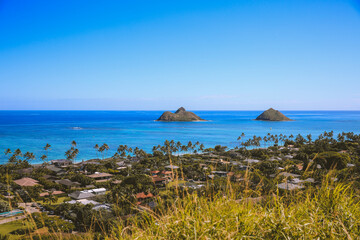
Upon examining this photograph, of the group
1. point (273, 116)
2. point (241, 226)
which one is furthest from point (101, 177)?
point (273, 116)

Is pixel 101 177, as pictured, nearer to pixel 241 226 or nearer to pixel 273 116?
pixel 241 226

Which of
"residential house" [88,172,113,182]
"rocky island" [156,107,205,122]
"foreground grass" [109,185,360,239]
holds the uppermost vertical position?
"foreground grass" [109,185,360,239]

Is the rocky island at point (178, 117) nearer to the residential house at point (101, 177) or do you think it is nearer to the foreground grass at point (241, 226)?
the residential house at point (101, 177)

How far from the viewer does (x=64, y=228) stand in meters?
14.6

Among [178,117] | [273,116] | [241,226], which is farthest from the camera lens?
[273,116]

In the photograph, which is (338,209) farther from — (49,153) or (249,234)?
(49,153)

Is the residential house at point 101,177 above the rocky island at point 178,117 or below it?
below

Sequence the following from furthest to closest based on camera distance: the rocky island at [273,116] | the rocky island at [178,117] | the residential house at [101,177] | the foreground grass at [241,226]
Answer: the rocky island at [273,116], the rocky island at [178,117], the residential house at [101,177], the foreground grass at [241,226]

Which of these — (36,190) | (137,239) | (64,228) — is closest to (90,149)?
(36,190)

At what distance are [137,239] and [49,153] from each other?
6041 cm

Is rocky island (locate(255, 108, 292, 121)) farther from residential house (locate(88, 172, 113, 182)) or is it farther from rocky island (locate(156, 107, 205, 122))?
residential house (locate(88, 172, 113, 182))

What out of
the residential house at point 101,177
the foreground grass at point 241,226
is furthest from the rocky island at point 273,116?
the foreground grass at point 241,226

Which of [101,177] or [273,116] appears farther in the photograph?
[273,116]

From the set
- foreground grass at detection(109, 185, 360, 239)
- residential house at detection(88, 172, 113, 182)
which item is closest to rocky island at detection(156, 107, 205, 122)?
residential house at detection(88, 172, 113, 182)
